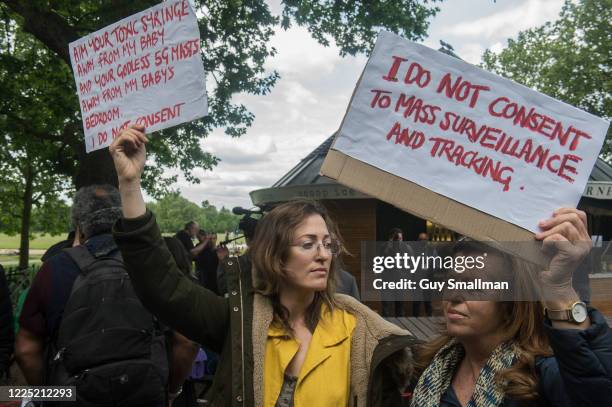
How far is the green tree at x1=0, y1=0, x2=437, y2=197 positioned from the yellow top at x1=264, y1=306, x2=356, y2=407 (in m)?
7.35

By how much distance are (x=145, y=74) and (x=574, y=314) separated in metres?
2.01

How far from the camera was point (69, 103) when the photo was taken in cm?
1317

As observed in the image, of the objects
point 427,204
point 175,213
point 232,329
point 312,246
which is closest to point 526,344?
point 427,204

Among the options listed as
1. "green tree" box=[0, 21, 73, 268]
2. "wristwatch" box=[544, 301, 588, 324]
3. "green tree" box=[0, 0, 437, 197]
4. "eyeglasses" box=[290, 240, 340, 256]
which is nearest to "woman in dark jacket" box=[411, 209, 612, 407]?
"wristwatch" box=[544, 301, 588, 324]

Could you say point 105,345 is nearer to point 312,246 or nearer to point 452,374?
point 312,246

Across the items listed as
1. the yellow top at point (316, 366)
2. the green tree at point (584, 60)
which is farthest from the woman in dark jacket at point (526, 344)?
the green tree at point (584, 60)

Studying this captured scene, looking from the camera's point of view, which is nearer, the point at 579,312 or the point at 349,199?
the point at 579,312

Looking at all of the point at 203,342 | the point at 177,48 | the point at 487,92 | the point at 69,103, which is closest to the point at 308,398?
the point at 203,342

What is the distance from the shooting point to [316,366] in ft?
6.39

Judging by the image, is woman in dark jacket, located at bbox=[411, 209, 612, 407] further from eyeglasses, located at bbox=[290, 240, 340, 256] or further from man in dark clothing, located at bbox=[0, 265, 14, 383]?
man in dark clothing, located at bbox=[0, 265, 14, 383]

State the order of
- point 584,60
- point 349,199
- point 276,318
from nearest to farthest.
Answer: point 276,318
point 349,199
point 584,60

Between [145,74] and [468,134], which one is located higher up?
[145,74]

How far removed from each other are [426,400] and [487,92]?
112 centimetres

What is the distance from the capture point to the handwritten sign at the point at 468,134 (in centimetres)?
172
